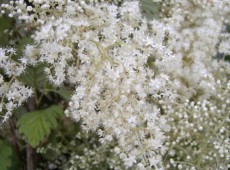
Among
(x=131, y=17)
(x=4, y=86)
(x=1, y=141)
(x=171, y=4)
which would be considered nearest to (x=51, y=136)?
(x=1, y=141)

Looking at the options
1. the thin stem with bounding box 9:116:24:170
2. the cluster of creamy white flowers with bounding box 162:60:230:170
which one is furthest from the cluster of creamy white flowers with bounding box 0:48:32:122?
the cluster of creamy white flowers with bounding box 162:60:230:170

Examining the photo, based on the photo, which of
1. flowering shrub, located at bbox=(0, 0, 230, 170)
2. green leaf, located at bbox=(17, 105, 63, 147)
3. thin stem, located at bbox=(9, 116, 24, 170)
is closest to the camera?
flowering shrub, located at bbox=(0, 0, 230, 170)

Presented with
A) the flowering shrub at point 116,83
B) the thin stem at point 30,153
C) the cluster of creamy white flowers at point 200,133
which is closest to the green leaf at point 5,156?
the flowering shrub at point 116,83

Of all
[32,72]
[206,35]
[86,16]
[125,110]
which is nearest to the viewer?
[125,110]

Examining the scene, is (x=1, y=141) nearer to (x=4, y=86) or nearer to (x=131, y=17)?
(x=4, y=86)

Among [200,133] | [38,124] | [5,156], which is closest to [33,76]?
[38,124]

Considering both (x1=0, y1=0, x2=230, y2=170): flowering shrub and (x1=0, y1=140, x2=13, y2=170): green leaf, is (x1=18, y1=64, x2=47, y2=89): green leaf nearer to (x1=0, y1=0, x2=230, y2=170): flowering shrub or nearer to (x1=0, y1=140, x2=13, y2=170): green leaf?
(x1=0, y1=0, x2=230, y2=170): flowering shrub

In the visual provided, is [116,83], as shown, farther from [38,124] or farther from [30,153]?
[30,153]
